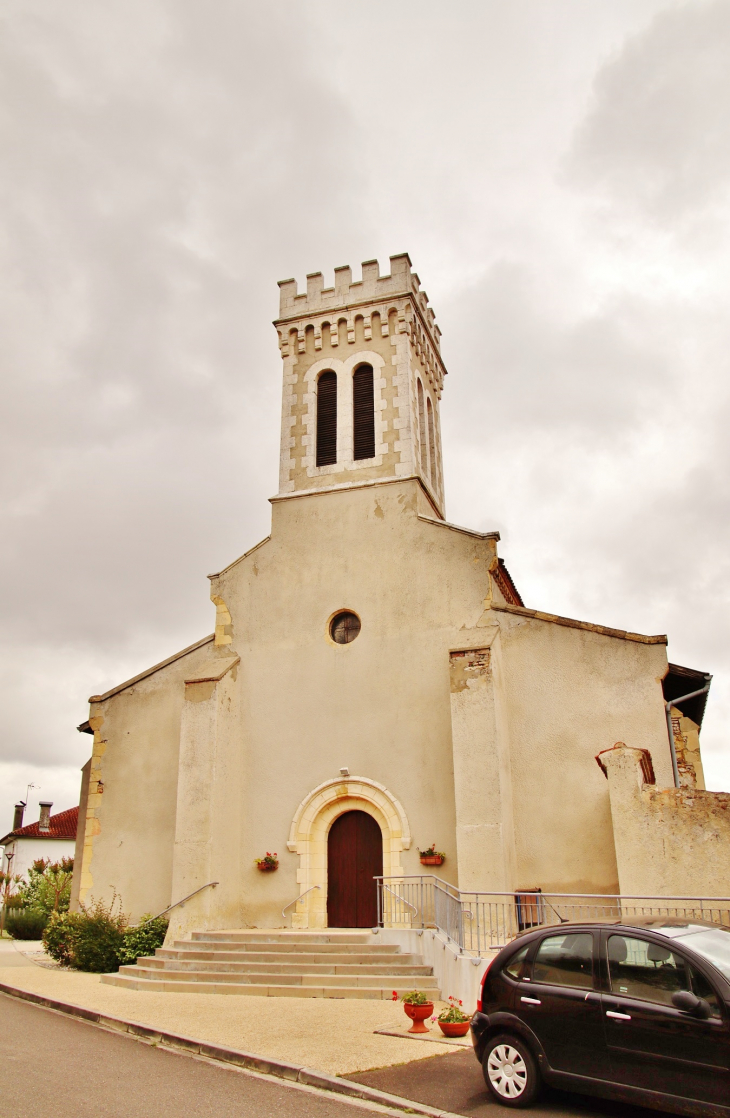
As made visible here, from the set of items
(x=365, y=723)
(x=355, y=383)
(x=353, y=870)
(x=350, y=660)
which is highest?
(x=355, y=383)

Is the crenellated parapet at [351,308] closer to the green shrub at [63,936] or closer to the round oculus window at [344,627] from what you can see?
the round oculus window at [344,627]

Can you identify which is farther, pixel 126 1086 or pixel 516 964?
pixel 126 1086

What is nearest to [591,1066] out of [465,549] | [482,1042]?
[482,1042]

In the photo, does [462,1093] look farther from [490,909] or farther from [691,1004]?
[490,909]

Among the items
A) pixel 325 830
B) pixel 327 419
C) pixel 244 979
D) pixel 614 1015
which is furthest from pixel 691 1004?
pixel 327 419

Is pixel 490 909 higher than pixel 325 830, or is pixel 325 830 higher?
pixel 325 830

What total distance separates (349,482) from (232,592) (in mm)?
3602

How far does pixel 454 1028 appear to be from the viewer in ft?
27.7

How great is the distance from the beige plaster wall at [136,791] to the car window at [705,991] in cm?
1240

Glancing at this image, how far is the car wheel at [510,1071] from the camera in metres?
6.09

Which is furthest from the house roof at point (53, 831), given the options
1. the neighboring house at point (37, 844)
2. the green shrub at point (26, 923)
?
the green shrub at point (26, 923)

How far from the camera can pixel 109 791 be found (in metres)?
17.0

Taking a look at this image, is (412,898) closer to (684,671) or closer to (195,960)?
(195,960)

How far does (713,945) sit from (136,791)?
13327mm
